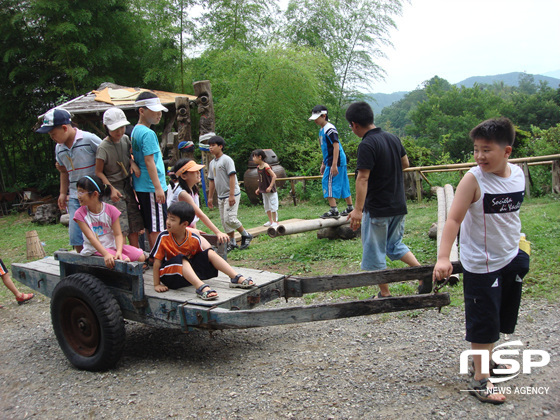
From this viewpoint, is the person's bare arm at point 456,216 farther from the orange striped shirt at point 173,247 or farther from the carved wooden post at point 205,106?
the carved wooden post at point 205,106

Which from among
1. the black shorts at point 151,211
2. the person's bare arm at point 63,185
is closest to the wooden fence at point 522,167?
the black shorts at point 151,211

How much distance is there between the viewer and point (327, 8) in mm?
17266

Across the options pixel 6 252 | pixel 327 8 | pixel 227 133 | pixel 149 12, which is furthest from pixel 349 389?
pixel 327 8

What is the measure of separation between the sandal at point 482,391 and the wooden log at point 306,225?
157 inches

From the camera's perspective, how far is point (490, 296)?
263 centimetres

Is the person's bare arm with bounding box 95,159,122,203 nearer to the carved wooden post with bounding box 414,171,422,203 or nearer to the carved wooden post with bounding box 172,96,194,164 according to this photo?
the carved wooden post with bounding box 172,96,194,164

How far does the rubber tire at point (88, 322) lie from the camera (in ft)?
11.0

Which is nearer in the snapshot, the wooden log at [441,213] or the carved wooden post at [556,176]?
the wooden log at [441,213]

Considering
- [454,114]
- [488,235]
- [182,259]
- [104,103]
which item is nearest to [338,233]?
[182,259]

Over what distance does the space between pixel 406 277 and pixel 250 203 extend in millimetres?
10111

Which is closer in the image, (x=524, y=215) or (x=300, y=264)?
(x=300, y=264)

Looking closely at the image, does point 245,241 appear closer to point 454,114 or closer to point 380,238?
point 380,238

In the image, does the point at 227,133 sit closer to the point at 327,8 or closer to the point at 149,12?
the point at 149,12

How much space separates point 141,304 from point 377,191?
216 cm
